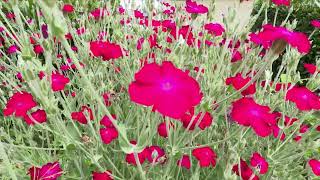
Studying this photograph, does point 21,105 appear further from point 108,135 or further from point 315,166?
point 315,166

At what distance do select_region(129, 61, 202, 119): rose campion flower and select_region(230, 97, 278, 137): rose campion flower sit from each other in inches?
Result: 10.8

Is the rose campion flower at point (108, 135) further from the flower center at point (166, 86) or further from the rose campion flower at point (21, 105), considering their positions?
the flower center at point (166, 86)

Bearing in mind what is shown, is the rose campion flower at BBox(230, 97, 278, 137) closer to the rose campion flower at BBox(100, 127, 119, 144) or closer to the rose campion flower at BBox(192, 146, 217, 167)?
the rose campion flower at BBox(192, 146, 217, 167)

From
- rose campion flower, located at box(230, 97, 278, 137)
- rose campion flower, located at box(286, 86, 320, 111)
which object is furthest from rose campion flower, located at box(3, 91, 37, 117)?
rose campion flower, located at box(286, 86, 320, 111)

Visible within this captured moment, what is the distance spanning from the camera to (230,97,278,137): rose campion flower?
1094mm

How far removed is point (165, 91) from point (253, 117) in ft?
1.24

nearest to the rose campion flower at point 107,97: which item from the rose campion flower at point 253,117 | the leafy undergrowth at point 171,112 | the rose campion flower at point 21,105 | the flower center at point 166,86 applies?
the leafy undergrowth at point 171,112

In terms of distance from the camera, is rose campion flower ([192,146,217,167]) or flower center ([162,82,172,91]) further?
rose campion flower ([192,146,217,167])

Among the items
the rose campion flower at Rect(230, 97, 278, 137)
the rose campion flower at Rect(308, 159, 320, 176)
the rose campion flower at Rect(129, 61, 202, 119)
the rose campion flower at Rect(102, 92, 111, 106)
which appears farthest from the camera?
the rose campion flower at Rect(102, 92, 111, 106)

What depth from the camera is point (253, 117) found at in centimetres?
110

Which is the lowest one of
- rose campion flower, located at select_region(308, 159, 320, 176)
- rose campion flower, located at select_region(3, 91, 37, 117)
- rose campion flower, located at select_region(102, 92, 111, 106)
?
rose campion flower, located at select_region(308, 159, 320, 176)

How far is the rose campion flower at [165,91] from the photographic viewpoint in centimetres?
79

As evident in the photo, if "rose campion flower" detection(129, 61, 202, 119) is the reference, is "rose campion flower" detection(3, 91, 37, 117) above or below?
below

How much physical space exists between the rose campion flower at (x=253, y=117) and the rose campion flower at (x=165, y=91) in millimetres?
273
